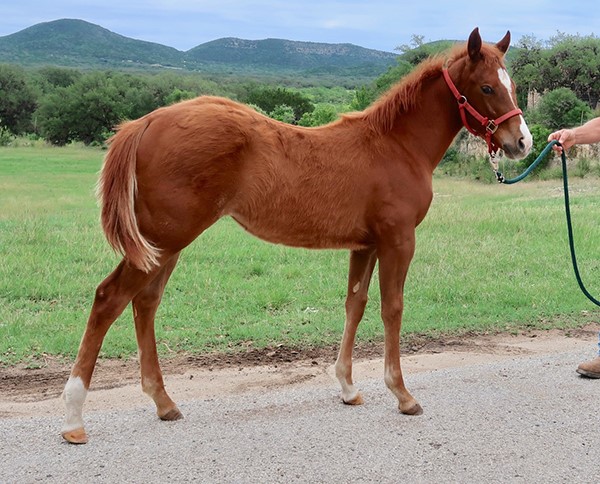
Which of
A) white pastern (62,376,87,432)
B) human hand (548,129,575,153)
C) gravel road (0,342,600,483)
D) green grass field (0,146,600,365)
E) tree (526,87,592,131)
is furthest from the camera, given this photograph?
tree (526,87,592,131)

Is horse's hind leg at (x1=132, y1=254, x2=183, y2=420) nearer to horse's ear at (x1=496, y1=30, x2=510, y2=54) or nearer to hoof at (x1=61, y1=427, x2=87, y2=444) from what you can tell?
hoof at (x1=61, y1=427, x2=87, y2=444)

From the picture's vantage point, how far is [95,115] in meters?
43.0

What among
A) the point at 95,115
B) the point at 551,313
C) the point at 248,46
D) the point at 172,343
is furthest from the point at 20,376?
the point at 248,46

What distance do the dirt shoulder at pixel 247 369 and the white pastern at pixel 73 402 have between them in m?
0.49

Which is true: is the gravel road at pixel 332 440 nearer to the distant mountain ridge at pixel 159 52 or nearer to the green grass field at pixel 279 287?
the green grass field at pixel 279 287

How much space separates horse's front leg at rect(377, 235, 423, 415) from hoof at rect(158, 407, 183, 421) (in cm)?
132

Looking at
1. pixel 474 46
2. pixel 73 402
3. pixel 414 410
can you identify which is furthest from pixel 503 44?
pixel 73 402

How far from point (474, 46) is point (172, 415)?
2.90 metres

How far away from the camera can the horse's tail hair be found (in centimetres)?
342

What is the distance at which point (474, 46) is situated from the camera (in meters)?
3.90

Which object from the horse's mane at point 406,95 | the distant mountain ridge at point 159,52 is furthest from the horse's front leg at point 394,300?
the distant mountain ridge at point 159,52

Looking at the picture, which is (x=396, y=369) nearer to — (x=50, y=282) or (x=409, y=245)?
(x=409, y=245)

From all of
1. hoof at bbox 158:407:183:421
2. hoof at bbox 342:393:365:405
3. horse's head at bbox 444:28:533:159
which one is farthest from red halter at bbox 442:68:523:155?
hoof at bbox 158:407:183:421

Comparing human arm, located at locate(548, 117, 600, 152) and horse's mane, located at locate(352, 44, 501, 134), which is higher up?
horse's mane, located at locate(352, 44, 501, 134)
